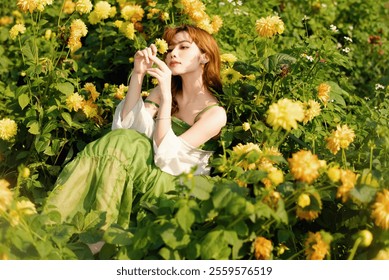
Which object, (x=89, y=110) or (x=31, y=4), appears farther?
(x=89, y=110)

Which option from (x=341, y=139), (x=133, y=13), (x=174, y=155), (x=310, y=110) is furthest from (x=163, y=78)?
(x=133, y=13)

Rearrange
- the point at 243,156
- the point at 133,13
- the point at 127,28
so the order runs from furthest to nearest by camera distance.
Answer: the point at 133,13, the point at 127,28, the point at 243,156

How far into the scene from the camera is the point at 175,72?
2770 mm

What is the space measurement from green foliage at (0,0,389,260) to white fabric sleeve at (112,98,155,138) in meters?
0.27

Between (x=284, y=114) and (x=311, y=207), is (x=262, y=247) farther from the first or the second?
(x=284, y=114)

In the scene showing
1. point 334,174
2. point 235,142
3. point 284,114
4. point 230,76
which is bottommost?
point 235,142

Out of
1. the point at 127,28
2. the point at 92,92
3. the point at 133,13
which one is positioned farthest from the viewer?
the point at 133,13

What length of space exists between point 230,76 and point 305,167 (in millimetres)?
1112

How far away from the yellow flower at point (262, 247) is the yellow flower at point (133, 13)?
1969mm

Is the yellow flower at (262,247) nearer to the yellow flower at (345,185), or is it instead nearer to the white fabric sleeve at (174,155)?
the yellow flower at (345,185)

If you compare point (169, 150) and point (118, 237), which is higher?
point (118, 237)

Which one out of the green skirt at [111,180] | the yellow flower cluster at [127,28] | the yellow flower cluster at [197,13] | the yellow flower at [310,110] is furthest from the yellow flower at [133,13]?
the yellow flower at [310,110]

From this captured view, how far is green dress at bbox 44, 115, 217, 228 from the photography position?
244 cm

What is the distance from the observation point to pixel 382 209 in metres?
1.80
